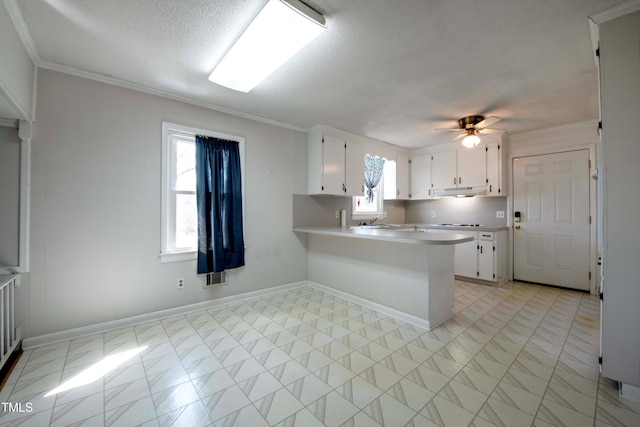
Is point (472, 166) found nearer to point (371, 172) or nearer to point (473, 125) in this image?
point (473, 125)

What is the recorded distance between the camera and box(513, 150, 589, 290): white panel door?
3.77m

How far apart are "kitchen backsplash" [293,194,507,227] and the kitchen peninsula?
2.22 ft

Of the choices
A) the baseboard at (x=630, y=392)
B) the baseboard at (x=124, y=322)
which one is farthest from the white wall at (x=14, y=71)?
the baseboard at (x=630, y=392)

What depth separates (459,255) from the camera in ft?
14.5

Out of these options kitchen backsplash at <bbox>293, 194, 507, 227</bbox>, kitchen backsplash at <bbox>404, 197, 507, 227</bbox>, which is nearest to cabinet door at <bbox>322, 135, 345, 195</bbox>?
kitchen backsplash at <bbox>293, 194, 507, 227</bbox>

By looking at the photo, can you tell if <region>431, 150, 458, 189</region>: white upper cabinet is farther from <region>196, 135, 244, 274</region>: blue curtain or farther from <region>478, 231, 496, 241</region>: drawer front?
<region>196, 135, 244, 274</region>: blue curtain

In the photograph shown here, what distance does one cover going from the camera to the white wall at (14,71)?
5.16ft

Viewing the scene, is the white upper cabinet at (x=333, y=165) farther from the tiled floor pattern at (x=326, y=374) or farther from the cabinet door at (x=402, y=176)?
the tiled floor pattern at (x=326, y=374)

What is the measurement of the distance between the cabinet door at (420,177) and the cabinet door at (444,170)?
0.33 ft

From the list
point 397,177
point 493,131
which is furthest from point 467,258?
point 493,131

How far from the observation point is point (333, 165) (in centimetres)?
399

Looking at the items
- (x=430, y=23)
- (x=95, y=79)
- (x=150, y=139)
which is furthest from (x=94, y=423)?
(x=430, y=23)

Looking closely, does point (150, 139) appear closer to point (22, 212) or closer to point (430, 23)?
point (22, 212)

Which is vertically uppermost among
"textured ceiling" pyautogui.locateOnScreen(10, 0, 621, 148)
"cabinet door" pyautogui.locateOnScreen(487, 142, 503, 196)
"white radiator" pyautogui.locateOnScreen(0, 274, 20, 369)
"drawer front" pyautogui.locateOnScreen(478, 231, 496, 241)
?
"textured ceiling" pyautogui.locateOnScreen(10, 0, 621, 148)
